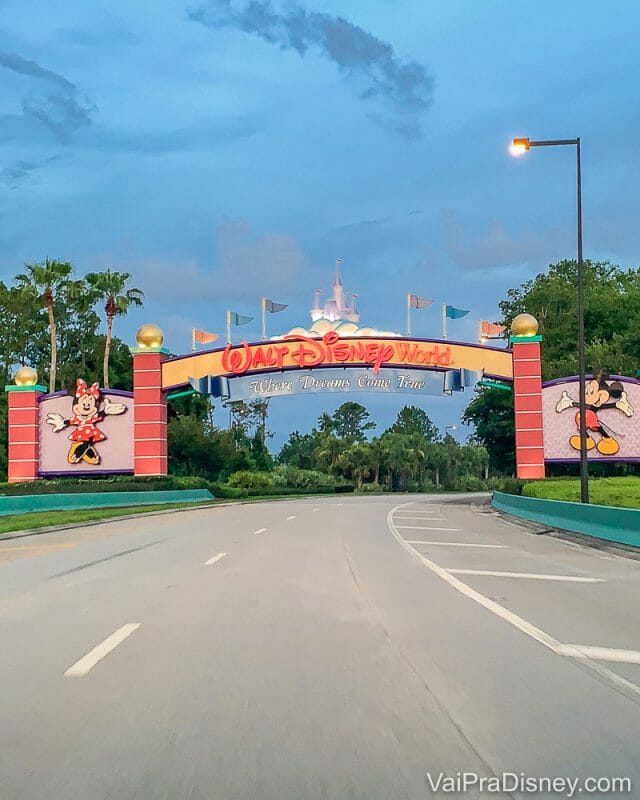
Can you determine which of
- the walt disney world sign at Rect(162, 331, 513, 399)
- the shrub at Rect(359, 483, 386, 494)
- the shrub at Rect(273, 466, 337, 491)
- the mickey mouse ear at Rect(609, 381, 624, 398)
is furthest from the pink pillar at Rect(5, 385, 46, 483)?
the shrub at Rect(359, 483, 386, 494)

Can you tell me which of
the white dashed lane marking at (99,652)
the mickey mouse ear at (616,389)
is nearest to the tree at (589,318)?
the mickey mouse ear at (616,389)

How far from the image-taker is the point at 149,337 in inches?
2089

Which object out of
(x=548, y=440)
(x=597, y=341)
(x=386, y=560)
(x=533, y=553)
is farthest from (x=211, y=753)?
(x=597, y=341)

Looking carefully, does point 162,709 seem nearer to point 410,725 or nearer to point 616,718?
point 410,725

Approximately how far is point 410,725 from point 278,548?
14300 millimetres

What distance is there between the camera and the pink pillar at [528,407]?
158 feet

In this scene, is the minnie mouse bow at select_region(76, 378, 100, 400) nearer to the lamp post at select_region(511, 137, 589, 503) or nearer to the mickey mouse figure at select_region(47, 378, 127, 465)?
the mickey mouse figure at select_region(47, 378, 127, 465)

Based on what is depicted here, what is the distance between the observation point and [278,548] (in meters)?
20.3

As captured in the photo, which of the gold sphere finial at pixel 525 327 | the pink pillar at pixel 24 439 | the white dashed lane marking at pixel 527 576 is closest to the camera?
the white dashed lane marking at pixel 527 576

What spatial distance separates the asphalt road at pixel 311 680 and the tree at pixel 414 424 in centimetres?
14815

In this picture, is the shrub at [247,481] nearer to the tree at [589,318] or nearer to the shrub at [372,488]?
the tree at [589,318]

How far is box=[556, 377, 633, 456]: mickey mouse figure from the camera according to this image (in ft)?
160

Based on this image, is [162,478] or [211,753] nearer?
[211,753]

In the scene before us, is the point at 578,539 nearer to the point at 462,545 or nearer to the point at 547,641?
the point at 462,545
